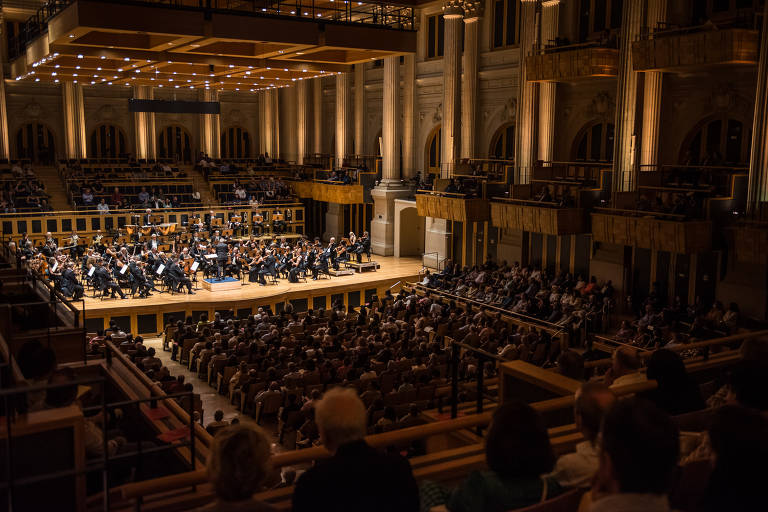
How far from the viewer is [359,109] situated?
32.9 m

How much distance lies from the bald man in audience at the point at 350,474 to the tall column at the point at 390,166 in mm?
26210

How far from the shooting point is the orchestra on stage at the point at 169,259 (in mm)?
20172

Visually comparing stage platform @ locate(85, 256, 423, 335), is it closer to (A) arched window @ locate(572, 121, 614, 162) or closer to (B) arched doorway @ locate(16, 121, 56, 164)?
(A) arched window @ locate(572, 121, 614, 162)

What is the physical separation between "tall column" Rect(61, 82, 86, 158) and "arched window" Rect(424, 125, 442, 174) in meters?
17.3

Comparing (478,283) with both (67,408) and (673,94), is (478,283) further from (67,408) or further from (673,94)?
(67,408)

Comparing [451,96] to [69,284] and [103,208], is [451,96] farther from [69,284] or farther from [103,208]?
[69,284]

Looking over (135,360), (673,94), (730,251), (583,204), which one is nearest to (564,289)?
(583,204)

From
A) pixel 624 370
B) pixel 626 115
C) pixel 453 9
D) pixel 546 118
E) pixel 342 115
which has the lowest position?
pixel 624 370

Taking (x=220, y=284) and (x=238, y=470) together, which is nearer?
(x=238, y=470)

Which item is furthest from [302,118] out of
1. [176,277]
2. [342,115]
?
[176,277]

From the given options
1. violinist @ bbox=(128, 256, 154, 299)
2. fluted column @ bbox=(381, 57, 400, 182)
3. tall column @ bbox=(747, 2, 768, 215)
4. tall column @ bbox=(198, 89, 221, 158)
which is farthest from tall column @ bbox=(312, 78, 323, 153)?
tall column @ bbox=(747, 2, 768, 215)

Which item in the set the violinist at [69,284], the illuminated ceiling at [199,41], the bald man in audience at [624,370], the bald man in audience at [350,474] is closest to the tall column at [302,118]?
the illuminated ceiling at [199,41]

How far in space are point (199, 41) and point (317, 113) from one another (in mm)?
18587

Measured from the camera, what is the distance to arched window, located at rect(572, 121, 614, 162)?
21.5 meters
